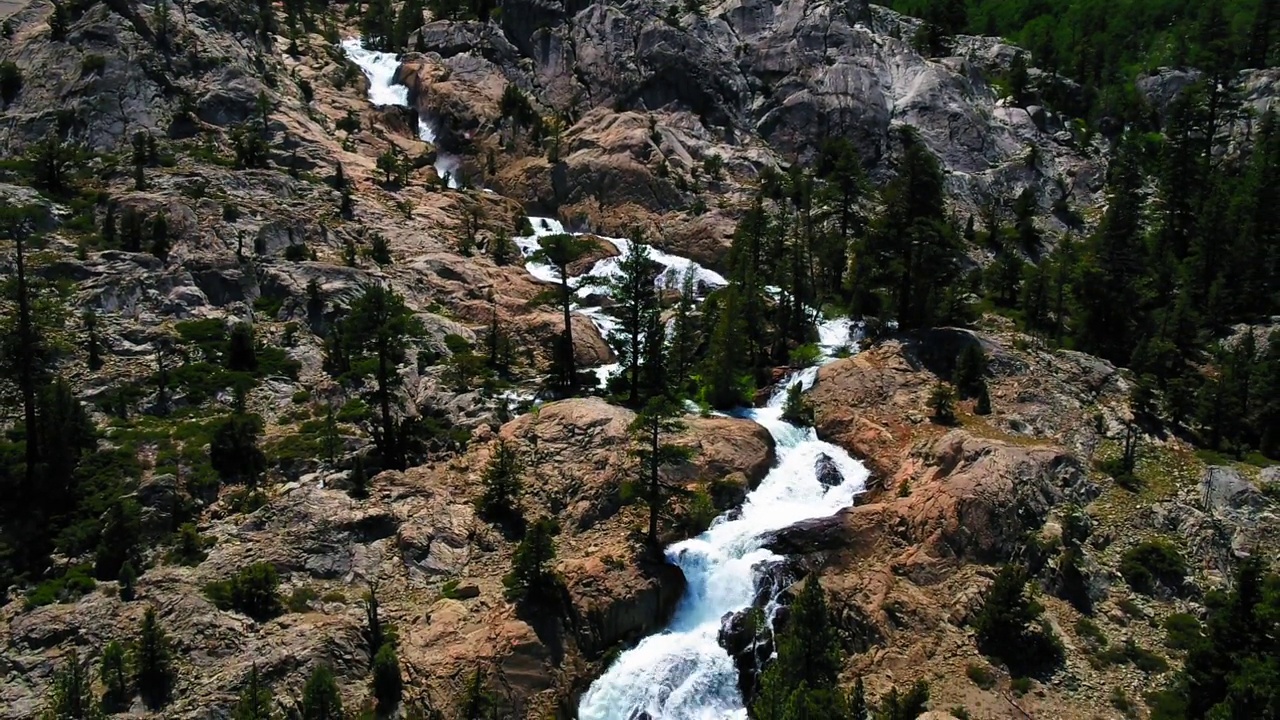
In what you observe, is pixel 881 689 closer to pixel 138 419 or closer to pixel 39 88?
pixel 138 419

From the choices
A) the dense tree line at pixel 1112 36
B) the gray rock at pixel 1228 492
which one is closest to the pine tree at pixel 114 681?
the gray rock at pixel 1228 492

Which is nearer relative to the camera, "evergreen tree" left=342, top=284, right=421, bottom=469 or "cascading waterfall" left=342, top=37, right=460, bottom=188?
"evergreen tree" left=342, top=284, right=421, bottom=469

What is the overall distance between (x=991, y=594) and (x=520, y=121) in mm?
67779

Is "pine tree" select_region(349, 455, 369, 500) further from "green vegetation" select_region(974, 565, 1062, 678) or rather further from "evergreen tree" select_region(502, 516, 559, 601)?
"green vegetation" select_region(974, 565, 1062, 678)

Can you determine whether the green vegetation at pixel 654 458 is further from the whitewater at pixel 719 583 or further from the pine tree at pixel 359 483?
the pine tree at pixel 359 483

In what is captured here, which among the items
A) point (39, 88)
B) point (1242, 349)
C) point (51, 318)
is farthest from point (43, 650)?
point (1242, 349)

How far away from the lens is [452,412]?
180ft

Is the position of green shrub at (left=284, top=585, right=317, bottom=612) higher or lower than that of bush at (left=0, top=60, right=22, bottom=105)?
lower

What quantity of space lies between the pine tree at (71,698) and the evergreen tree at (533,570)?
54.5 feet

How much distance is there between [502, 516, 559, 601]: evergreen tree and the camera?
42562 mm

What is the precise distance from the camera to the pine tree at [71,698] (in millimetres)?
34688

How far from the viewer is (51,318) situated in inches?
2180

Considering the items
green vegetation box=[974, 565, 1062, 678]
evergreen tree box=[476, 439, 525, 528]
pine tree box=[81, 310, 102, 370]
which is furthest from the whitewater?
pine tree box=[81, 310, 102, 370]

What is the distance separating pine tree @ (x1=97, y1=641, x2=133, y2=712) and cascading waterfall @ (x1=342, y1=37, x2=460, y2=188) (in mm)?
59096
